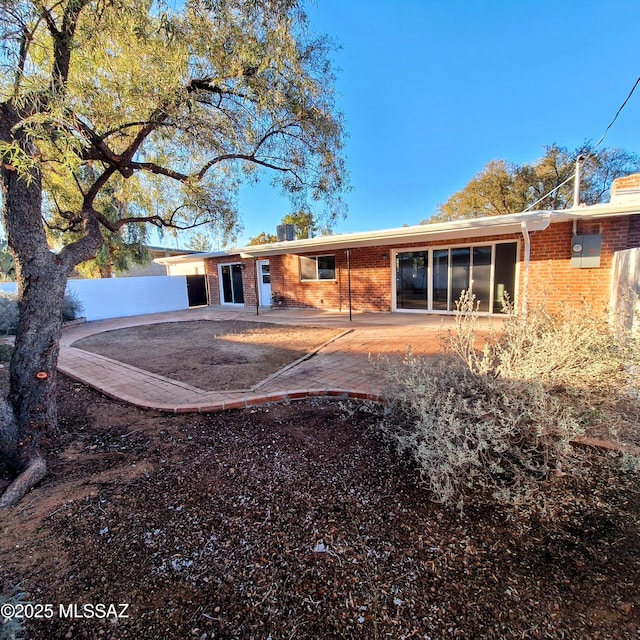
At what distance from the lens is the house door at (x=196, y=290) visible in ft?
52.4

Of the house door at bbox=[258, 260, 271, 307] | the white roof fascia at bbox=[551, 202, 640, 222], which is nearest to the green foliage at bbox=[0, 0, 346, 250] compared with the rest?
the white roof fascia at bbox=[551, 202, 640, 222]

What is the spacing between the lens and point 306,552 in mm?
1669

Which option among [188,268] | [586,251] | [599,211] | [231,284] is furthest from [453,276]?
[188,268]

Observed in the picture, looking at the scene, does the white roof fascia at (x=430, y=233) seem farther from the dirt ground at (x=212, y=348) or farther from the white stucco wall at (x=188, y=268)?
the white stucco wall at (x=188, y=268)

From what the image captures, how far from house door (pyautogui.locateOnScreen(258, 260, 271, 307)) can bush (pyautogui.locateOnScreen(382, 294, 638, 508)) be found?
36.8 feet

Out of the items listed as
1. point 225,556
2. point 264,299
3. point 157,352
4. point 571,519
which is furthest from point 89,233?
point 264,299

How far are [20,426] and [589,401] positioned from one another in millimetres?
4306

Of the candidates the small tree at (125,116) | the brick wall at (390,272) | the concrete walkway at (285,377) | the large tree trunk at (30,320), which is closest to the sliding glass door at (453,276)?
the brick wall at (390,272)

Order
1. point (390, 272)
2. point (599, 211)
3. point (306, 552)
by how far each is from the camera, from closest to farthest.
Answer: point (306, 552), point (599, 211), point (390, 272)

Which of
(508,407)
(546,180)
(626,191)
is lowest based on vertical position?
(508,407)

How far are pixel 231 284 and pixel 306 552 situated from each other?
46.1ft

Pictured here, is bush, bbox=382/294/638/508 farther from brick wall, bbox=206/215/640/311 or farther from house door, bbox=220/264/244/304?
house door, bbox=220/264/244/304

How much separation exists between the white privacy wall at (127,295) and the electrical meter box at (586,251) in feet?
48.5

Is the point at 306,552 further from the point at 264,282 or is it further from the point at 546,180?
the point at 546,180
